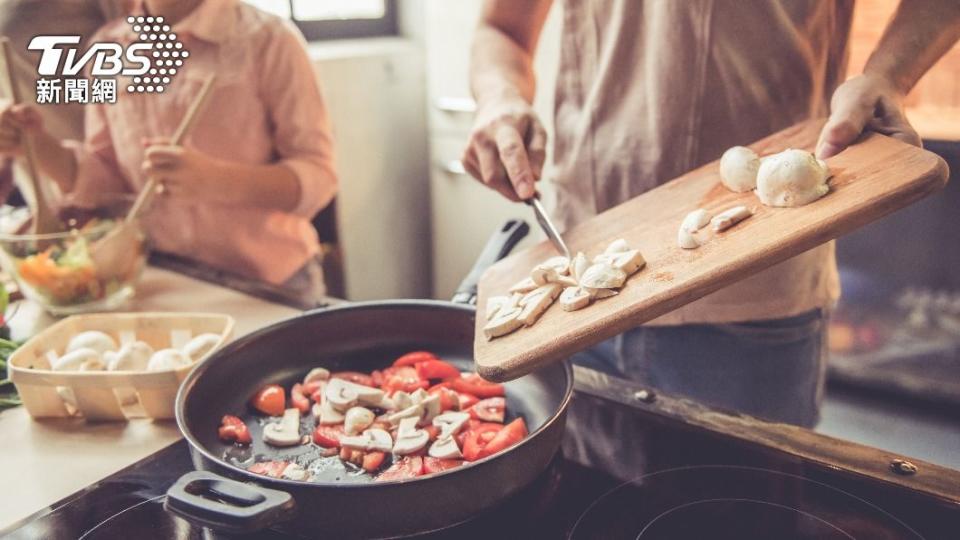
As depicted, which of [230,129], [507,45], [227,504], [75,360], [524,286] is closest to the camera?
[227,504]

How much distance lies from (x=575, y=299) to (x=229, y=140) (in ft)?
3.22

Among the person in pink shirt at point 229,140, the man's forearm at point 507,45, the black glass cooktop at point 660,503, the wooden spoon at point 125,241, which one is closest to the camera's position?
the black glass cooktop at point 660,503

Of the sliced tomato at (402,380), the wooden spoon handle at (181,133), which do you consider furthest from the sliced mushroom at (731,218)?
the wooden spoon handle at (181,133)

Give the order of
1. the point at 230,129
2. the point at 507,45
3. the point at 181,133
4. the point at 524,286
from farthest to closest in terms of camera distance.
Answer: the point at 230,129 → the point at 181,133 → the point at 507,45 → the point at 524,286

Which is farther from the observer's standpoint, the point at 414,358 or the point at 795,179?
the point at 414,358

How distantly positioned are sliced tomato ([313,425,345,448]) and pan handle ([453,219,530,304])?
0.72 ft

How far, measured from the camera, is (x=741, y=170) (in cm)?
77

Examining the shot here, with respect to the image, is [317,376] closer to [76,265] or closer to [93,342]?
[93,342]

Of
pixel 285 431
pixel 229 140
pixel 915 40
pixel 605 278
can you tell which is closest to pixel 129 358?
pixel 285 431

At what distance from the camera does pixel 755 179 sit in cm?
77

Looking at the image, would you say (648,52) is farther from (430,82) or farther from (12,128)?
(430,82)

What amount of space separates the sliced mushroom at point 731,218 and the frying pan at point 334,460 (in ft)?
0.64

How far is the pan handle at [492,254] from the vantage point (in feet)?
3.05

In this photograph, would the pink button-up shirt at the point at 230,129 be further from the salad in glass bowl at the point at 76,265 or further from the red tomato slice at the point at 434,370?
the red tomato slice at the point at 434,370
